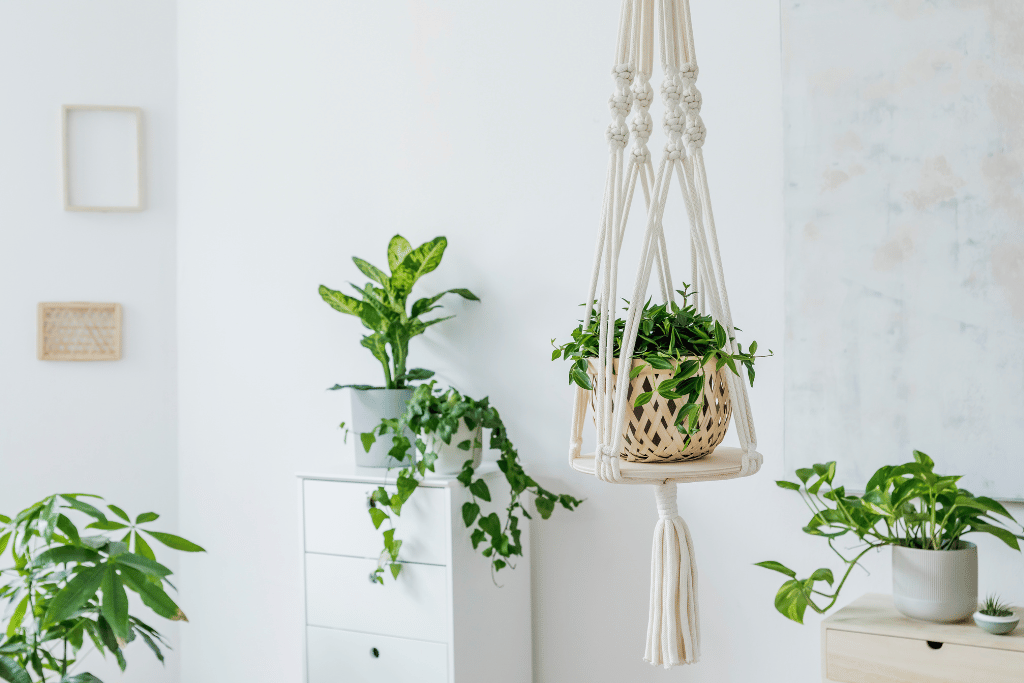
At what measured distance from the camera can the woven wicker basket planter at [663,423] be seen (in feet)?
3.71

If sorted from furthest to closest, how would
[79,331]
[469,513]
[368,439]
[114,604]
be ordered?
[79,331]
[368,439]
[469,513]
[114,604]

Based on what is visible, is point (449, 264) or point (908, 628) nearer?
point (908, 628)

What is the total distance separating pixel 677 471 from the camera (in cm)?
109

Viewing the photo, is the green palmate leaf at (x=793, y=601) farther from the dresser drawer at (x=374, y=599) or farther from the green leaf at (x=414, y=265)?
the green leaf at (x=414, y=265)

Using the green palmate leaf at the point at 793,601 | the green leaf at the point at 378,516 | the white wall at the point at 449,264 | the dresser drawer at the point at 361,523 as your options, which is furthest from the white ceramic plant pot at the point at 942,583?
the green leaf at the point at 378,516

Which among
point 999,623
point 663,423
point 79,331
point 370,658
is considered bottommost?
point 370,658

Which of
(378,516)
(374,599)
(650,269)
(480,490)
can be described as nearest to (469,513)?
(480,490)

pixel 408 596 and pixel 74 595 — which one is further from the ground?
pixel 74 595

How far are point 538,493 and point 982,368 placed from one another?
3.22 ft

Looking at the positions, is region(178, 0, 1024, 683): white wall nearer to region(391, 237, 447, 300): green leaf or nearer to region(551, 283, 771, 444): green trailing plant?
region(391, 237, 447, 300): green leaf

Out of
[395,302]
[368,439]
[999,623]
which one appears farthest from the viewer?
[395,302]

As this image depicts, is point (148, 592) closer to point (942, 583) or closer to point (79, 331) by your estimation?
point (942, 583)

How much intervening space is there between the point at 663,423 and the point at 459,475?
82cm

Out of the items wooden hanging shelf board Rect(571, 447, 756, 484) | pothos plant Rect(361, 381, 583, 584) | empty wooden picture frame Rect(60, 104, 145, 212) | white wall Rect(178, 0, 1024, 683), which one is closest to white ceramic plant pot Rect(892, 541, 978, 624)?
white wall Rect(178, 0, 1024, 683)
